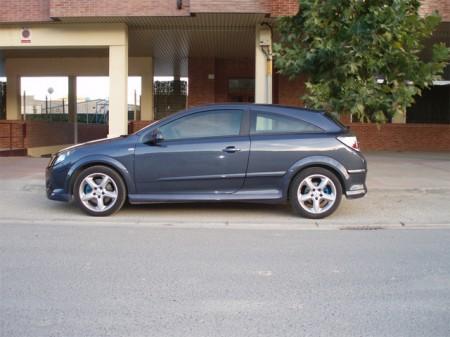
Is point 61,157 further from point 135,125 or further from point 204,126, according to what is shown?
point 135,125

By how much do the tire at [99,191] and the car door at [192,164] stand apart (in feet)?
1.02

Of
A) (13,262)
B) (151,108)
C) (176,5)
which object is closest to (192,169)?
(13,262)

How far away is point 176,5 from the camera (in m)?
13.8

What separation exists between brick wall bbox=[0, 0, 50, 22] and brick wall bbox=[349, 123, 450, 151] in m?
11.4

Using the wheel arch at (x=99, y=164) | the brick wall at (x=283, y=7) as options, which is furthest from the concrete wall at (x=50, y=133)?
the wheel arch at (x=99, y=164)

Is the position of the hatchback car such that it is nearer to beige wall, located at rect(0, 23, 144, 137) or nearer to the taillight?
the taillight

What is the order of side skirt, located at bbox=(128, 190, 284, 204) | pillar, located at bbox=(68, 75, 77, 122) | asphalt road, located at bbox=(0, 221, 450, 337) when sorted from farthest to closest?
pillar, located at bbox=(68, 75, 77, 122) < side skirt, located at bbox=(128, 190, 284, 204) < asphalt road, located at bbox=(0, 221, 450, 337)

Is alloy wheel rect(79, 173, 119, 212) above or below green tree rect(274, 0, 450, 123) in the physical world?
below

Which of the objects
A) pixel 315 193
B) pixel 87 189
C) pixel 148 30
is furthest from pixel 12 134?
pixel 315 193

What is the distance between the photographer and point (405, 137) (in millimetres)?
20578

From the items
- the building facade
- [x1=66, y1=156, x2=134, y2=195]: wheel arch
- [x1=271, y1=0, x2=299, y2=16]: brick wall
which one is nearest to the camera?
[x1=66, y1=156, x2=134, y2=195]: wheel arch

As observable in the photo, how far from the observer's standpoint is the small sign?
15.1 meters

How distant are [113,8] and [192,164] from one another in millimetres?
7484

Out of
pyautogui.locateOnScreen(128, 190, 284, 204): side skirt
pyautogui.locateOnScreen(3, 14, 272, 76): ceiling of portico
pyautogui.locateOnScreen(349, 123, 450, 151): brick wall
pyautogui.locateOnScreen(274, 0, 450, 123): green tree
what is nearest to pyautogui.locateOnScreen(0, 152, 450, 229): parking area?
pyautogui.locateOnScreen(128, 190, 284, 204): side skirt
